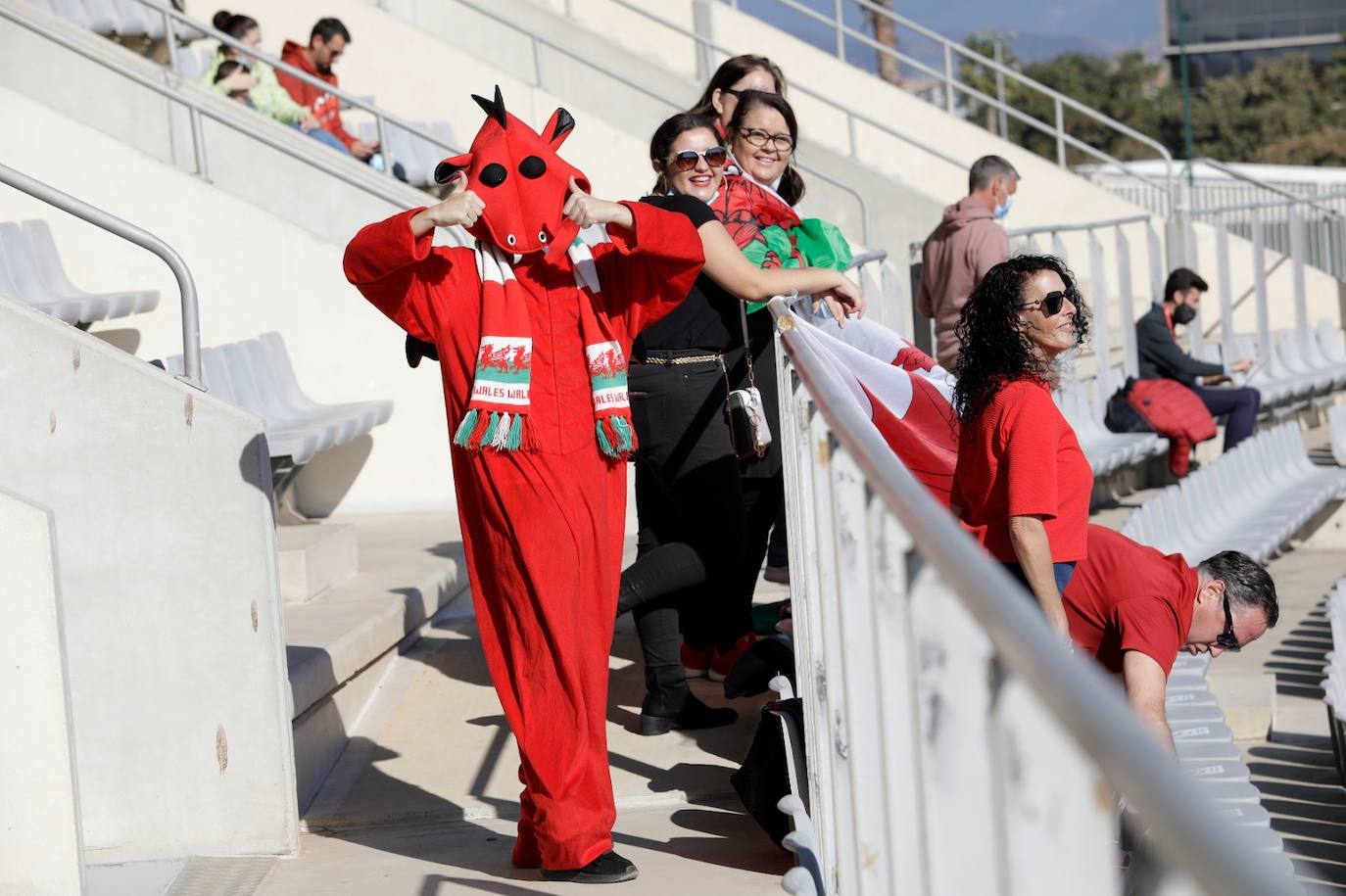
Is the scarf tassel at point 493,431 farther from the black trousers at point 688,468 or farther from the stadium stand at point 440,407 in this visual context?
the black trousers at point 688,468

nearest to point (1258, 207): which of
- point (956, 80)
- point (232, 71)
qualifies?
point (956, 80)

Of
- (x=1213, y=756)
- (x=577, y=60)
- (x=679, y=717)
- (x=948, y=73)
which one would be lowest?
(x=1213, y=756)

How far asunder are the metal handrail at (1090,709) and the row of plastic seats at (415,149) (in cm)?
819

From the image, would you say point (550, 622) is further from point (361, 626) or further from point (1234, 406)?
point (1234, 406)

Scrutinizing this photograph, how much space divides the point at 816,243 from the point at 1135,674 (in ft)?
5.41

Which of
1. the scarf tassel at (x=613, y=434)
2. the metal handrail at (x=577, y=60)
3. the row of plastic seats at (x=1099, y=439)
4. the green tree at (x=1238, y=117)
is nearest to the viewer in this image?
the scarf tassel at (x=613, y=434)

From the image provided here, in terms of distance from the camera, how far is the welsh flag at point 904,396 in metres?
4.20

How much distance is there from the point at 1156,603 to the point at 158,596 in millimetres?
2261

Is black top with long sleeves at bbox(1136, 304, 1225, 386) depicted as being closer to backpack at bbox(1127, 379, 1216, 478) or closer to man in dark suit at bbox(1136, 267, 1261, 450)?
man in dark suit at bbox(1136, 267, 1261, 450)

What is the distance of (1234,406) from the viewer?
10.4 meters

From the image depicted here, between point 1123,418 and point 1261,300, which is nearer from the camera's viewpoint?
point 1123,418

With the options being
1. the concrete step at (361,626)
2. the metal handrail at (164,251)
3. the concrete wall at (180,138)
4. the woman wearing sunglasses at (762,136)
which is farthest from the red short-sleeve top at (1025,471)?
the concrete wall at (180,138)

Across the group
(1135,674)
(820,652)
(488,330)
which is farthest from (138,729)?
(1135,674)

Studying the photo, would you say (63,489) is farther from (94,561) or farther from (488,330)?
(488,330)
